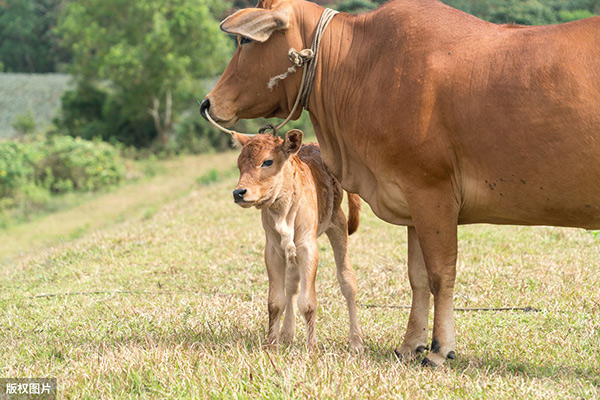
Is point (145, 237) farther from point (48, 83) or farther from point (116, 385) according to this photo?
point (48, 83)

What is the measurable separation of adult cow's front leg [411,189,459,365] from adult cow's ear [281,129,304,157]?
84 cm

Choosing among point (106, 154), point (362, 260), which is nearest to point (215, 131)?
point (106, 154)

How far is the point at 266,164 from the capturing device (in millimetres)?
3949

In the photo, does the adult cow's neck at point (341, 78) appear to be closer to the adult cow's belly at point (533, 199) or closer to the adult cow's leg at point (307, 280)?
the adult cow's leg at point (307, 280)

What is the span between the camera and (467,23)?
3729 mm

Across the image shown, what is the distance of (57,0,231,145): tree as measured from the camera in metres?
27.8

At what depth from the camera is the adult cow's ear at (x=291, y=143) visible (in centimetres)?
394

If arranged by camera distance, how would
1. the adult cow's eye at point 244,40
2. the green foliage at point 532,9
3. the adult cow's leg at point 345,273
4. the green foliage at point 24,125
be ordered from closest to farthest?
the adult cow's eye at point 244,40
the adult cow's leg at point 345,273
the green foliage at point 532,9
the green foliage at point 24,125

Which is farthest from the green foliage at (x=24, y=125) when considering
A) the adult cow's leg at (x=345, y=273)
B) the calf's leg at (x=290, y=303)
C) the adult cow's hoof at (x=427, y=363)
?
the adult cow's hoof at (x=427, y=363)

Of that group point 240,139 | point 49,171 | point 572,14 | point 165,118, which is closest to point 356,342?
point 240,139

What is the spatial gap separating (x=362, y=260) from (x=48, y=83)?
43.0m

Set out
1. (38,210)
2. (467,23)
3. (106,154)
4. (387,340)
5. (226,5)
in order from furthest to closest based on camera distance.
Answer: (226,5)
(106,154)
(38,210)
(387,340)
(467,23)

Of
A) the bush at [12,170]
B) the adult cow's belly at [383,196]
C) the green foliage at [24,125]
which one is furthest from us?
the green foliage at [24,125]

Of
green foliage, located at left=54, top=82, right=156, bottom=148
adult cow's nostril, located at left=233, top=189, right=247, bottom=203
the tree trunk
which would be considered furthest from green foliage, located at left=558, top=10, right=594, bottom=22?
adult cow's nostril, located at left=233, top=189, right=247, bottom=203
